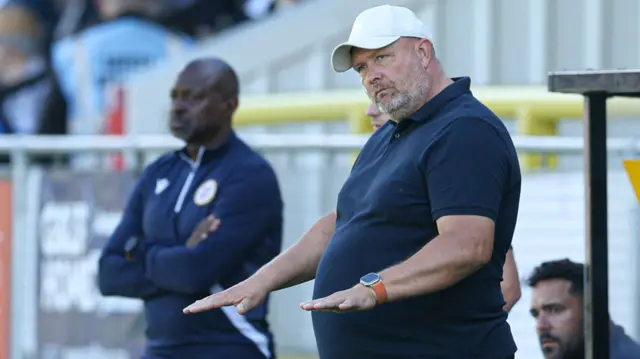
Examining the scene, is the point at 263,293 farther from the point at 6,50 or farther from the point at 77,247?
the point at 6,50

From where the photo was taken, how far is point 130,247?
561cm

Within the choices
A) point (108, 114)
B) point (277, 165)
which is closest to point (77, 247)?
point (277, 165)

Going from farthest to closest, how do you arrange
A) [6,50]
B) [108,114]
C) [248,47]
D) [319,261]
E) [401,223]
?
[6,50] < [108,114] < [248,47] < [319,261] < [401,223]

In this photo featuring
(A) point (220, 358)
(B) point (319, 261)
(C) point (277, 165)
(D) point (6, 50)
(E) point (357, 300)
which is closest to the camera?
(E) point (357, 300)

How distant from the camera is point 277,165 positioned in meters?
7.85

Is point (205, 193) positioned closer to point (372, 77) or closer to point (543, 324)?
point (543, 324)

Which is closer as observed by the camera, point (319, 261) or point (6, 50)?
point (319, 261)

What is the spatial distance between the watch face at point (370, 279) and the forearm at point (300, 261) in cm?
55

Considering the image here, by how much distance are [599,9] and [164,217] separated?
4.48m

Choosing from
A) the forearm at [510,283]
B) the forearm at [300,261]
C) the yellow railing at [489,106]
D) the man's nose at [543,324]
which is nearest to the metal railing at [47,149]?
the yellow railing at [489,106]

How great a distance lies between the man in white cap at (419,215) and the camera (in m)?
3.62

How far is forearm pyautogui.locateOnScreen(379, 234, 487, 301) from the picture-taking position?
3529mm

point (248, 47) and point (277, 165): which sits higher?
point (248, 47)

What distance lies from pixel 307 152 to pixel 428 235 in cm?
405
